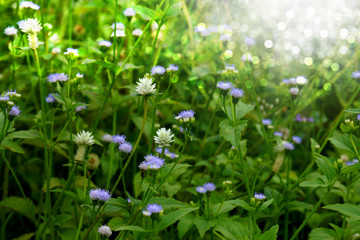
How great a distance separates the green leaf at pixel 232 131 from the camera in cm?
112

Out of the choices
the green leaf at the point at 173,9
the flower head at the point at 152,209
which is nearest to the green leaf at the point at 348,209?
the flower head at the point at 152,209

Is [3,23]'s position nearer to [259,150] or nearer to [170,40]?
[170,40]

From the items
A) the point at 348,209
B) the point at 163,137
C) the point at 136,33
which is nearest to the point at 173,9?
A: the point at 136,33

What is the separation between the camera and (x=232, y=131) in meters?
1.15

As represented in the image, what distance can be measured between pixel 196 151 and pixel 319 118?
75 centimetres

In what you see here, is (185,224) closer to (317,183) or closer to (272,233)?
(272,233)

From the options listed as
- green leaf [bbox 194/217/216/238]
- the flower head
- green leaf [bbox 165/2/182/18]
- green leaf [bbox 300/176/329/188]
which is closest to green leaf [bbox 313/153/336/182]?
green leaf [bbox 300/176/329/188]

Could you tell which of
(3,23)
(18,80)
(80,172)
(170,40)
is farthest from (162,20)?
(3,23)

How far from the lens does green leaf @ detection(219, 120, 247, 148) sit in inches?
44.2

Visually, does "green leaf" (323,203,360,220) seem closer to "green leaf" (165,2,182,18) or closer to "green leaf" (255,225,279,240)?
"green leaf" (255,225,279,240)

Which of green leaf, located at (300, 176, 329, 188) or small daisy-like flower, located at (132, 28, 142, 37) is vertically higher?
small daisy-like flower, located at (132, 28, 142, 37)

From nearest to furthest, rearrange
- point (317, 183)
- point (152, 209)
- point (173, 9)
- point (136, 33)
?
point (152, 209) → point (317, 183) → point (173, 9) → point (136, 33)

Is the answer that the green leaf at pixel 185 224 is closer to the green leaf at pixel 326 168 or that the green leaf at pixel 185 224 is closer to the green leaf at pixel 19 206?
the green leaf at pixel 326 168

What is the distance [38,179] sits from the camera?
5.24 feet
